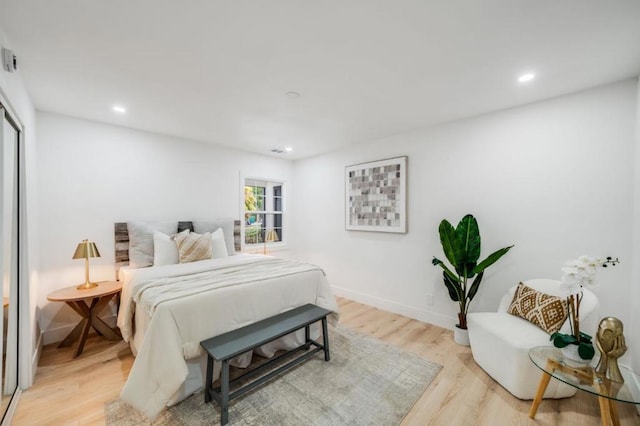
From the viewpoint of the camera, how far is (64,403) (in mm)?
1914

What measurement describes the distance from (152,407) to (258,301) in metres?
0.94

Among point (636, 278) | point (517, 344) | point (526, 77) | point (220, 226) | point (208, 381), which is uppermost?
point (526, 77)

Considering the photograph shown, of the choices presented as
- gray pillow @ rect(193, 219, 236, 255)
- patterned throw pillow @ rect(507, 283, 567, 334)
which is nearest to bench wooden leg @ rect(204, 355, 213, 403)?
gray pillow @ rect(193, 219, 236, 255)

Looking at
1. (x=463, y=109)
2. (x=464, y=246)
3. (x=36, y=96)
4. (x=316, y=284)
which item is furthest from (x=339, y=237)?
(x=36, y=96)

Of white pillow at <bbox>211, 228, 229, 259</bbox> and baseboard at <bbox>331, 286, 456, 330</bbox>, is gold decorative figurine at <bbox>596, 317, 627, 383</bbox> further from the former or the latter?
white pillow at <bbox>211, 228, 229, 259</bbox>

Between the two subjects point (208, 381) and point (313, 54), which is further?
point (208, 381)

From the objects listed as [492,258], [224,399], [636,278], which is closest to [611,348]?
[636,278]

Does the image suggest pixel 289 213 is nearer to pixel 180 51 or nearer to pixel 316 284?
pixel 316 284

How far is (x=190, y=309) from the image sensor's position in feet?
6.37

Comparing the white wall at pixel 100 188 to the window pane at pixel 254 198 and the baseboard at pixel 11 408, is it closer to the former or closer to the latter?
the window pane at pixel 254 198

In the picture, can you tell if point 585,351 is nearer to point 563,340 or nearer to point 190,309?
point 563,340

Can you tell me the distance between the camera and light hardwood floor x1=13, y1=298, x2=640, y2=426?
70.2 inches

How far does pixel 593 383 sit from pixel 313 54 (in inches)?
103

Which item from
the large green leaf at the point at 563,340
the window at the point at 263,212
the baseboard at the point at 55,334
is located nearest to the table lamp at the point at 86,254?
the baseboard at the point at 55,334
